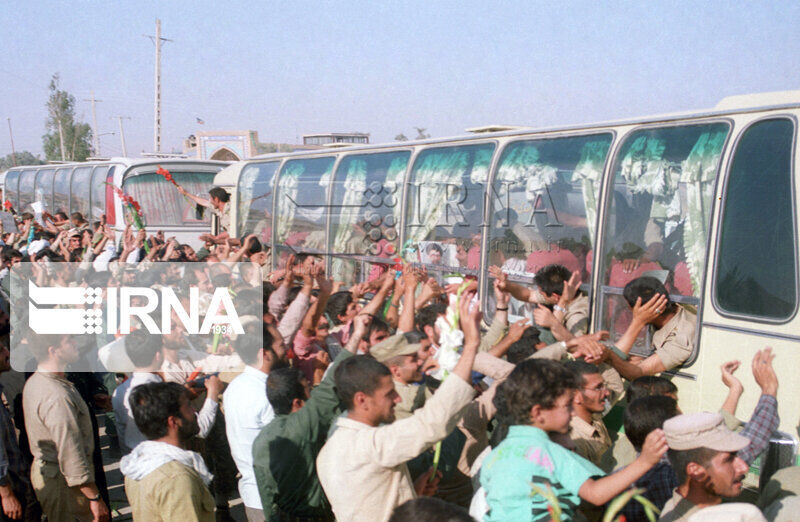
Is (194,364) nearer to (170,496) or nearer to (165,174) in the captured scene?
(170,496)

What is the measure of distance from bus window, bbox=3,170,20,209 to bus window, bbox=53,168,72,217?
15.3 ft

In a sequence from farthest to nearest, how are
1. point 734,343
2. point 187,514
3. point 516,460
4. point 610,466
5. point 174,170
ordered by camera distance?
1. point 174,170
2. point 734,343
3. point 610,466
4. point 187,514
5. point 516,460

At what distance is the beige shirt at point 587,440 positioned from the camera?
142 inches

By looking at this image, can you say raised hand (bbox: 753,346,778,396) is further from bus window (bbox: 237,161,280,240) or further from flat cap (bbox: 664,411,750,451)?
bus window (bbox: 237,161,280,240)

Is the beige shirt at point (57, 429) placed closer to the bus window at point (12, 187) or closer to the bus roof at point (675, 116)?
the bus roof at point (675, 116)

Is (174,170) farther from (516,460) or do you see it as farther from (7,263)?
(516,460)

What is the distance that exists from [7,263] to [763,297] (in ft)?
31.3

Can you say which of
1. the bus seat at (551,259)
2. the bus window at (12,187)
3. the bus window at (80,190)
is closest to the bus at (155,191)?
the bus window at (80,190)

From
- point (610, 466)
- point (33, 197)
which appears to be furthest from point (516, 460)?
point (33, 197)

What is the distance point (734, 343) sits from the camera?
461 centimetres

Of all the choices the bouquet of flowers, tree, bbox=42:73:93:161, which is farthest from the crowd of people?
tree, bbox=42:73:93:161

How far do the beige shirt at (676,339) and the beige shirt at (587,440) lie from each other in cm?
127

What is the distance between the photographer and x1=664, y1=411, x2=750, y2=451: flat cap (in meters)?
2.71

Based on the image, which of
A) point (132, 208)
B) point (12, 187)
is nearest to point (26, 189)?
point (12, 187)
